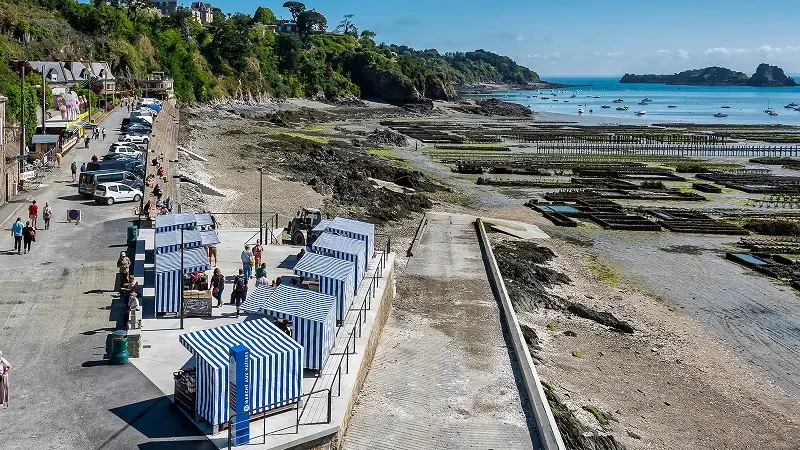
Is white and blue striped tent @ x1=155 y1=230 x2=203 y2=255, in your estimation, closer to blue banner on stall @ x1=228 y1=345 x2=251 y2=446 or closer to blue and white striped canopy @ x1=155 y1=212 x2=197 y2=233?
blue and white striped canopy @ x1=155 y1=212 x2=197 y2=233

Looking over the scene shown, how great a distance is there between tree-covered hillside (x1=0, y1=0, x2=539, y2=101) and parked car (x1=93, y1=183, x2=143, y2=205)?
24.8 meters

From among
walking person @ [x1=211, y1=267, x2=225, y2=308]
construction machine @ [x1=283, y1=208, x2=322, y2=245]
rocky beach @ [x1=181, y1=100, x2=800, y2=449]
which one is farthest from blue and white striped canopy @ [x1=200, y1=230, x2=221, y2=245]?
rocky beach @ [x1=181, y1=100, x2=800, y2=449]

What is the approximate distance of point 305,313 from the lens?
18.9 meters

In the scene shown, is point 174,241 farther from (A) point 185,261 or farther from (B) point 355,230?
(B) point 355,230

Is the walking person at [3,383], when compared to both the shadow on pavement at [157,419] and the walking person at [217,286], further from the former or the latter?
the walking person at [217,286]

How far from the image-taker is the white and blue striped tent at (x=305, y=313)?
18750 mm

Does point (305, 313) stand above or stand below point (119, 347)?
above

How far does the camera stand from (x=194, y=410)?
51.7 ft

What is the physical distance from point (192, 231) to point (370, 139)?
75.4 m

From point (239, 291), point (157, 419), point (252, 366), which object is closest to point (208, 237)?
point (239, 291)

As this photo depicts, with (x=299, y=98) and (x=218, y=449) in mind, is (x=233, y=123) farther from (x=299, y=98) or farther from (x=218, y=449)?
(x=218, y=449)

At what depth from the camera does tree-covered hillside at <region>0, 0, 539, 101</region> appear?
101 m

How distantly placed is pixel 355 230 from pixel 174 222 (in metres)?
6.51

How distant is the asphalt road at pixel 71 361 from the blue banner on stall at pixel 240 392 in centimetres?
62
